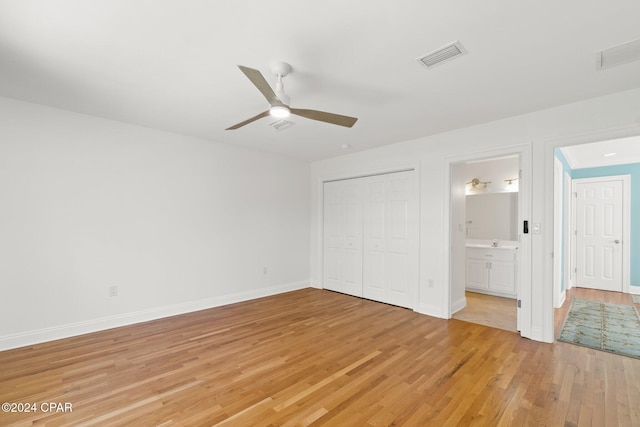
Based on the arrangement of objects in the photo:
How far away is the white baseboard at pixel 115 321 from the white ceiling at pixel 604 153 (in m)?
5.62

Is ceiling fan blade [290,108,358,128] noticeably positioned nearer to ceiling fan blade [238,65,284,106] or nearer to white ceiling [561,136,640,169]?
ceiling fan blade [238,65,284,106]

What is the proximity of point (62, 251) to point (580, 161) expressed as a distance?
8534mm

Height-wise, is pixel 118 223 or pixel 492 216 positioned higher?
pixel 492 216

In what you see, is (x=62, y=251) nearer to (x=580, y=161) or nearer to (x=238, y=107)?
(x=238, y=107)

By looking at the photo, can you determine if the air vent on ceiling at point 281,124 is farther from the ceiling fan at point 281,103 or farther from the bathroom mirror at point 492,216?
the bathroom mirror at point 492,216

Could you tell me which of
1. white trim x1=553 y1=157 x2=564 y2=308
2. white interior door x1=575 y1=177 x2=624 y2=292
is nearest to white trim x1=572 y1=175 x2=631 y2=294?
white interior door x1=575 y1=177 x2=624 y2=292

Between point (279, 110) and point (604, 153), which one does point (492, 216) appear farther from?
point (279, 110)

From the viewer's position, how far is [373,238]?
4969 millimetres

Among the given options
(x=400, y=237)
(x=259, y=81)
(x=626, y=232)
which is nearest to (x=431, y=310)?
(x=400, y=237)

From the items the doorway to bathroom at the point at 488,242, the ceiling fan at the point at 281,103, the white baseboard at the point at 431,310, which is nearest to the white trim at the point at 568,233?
the doorway to bathroom at the point at 488,242

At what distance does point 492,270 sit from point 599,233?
256cm

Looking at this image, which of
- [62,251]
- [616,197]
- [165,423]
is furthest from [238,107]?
[616,197]

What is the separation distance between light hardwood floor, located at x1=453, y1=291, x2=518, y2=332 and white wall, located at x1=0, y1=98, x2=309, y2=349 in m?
3.22

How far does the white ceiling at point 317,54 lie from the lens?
5.66ft
